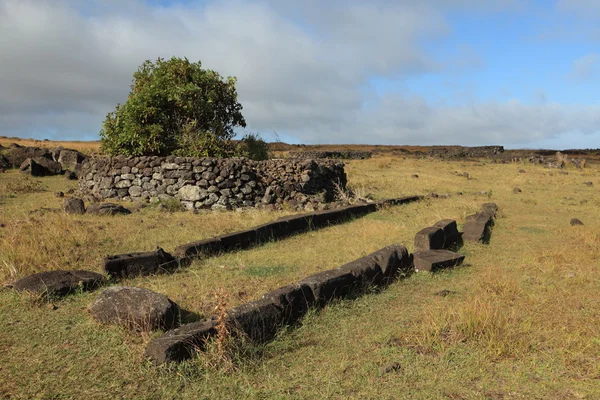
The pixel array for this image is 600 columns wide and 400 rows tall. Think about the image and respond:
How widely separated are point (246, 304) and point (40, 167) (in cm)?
2060

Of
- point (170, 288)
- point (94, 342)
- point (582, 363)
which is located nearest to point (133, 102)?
point (170, 288)

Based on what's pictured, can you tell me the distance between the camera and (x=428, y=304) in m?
6.20

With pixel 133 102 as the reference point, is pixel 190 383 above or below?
below

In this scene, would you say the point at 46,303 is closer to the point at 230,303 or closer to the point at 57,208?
the point at 230,303

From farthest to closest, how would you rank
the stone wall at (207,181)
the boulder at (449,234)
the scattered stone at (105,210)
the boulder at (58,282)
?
the stone wall at (207,181) → the scattered stone at (105,210) → the boulder at (449,234) → the boulder at (58,282)

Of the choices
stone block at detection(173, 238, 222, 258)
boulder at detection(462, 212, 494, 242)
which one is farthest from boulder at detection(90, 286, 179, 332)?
boulder at detection(462, 212, 494, 242)

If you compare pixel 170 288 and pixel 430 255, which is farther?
pixel 430 255

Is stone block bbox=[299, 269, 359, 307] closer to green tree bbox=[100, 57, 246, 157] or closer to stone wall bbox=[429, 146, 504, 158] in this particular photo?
green tree bbox=[100, 57, 246, 157]

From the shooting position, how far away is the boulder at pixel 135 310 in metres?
4.95

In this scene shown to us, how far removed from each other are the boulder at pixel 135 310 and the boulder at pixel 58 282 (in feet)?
3.70

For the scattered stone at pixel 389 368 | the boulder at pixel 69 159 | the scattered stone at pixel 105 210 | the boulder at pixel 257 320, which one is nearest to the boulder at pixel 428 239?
the boulder at pixel 257 320

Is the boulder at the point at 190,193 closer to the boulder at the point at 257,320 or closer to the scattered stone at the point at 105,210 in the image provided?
the scattered stone at the point at 105,210

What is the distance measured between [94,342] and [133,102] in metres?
12.4

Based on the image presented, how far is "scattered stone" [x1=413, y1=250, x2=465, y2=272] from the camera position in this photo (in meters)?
7.76
